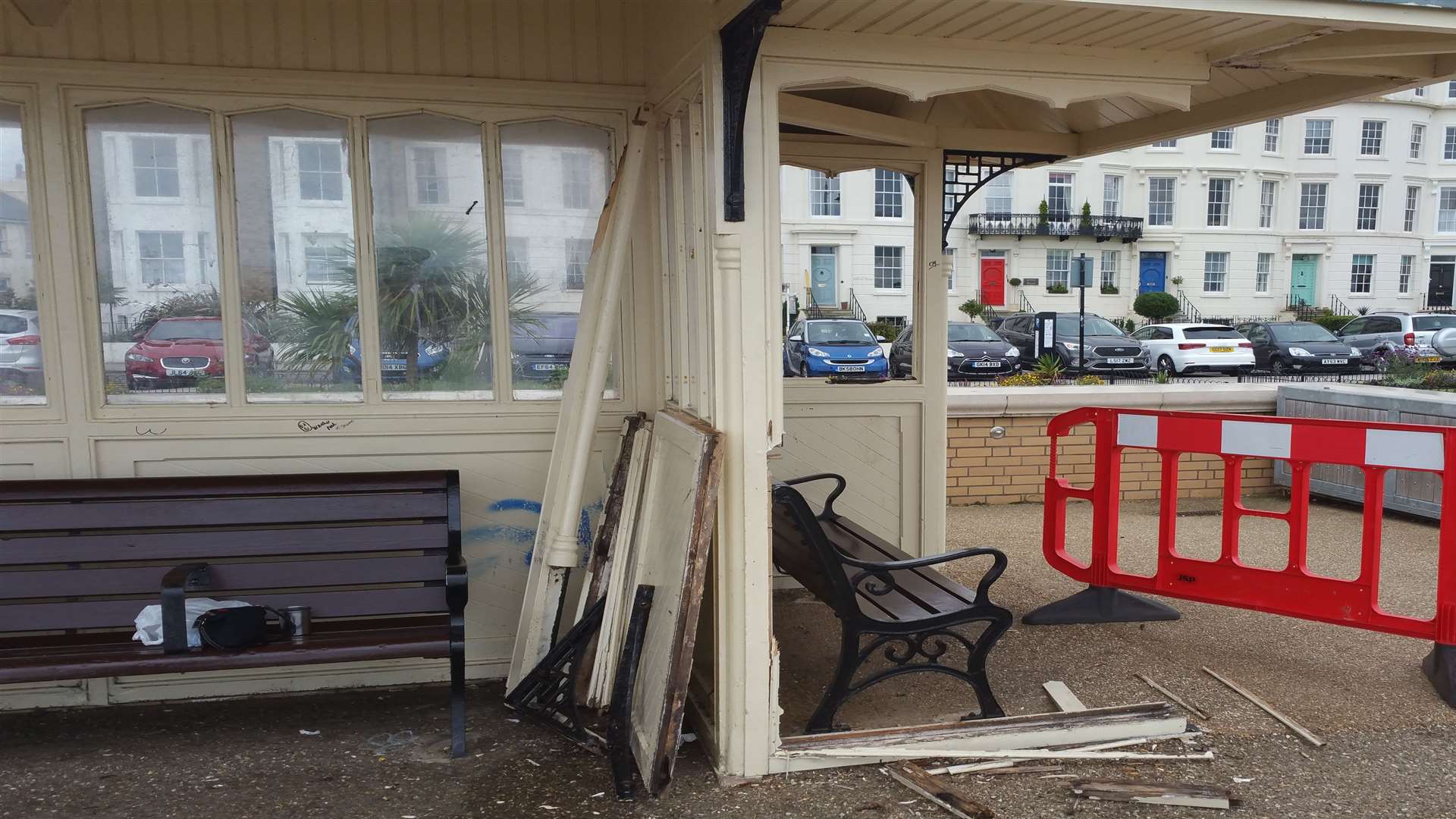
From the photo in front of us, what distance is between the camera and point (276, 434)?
4.01 metres

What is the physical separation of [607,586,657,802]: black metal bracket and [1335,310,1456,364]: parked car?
82.3 feet

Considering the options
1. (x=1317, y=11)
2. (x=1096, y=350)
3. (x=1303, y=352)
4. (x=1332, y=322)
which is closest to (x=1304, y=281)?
(x=1332, y=322)

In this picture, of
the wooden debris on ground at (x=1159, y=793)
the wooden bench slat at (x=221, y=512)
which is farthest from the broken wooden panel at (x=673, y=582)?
the wooden debris on ground at (x=1159, y=793)

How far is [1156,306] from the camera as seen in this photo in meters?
35.5

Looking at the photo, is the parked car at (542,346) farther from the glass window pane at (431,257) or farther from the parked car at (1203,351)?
the parked car at (1203,351)

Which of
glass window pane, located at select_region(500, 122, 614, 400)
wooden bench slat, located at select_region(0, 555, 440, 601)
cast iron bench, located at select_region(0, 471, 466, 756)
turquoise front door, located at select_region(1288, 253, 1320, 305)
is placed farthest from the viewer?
turquoise front door, located at select_region(1288, 253, 1320, 305)

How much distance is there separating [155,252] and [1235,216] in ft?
140

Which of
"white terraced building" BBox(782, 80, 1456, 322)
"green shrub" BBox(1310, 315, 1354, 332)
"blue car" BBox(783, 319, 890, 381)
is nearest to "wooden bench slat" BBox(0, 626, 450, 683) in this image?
"blue car" BBox(783, 319, 890, 381)

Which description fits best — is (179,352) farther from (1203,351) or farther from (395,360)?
(1203,351)

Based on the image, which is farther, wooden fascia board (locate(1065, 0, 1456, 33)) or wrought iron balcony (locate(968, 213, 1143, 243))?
wrought iron balcony (locate(968, 213, 1143, 243))

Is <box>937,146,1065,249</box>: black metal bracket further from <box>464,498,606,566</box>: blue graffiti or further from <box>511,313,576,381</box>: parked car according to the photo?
<box>464,498,606,566</box>: blue graffiti

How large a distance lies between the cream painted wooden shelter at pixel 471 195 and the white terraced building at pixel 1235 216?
33.5 meters

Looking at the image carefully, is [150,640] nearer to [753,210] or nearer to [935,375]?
[753,210]

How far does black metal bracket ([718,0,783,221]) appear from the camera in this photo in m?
2.93
